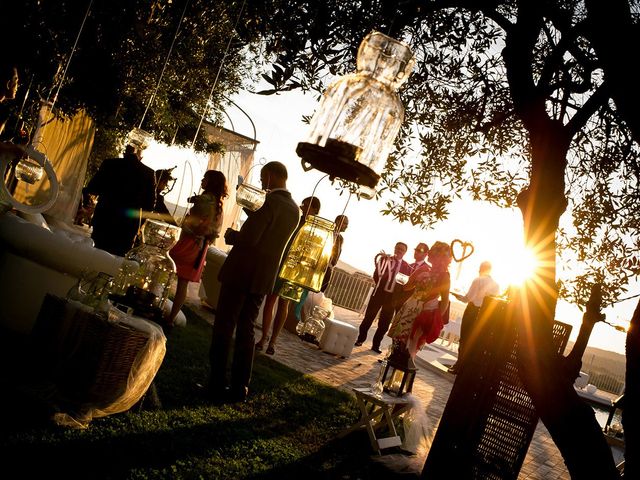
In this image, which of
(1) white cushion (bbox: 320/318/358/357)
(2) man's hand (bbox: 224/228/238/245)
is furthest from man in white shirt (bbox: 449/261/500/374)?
(2) man's hand (bbox: 224/228/238/245)

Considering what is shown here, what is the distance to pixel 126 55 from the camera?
9398mm

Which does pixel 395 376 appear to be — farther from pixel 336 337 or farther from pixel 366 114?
pixel 336 337

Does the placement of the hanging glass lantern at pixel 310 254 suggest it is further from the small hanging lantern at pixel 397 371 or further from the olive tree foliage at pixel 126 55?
the small hanging lantern at pixel 397 371

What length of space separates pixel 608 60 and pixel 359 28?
2303 mm

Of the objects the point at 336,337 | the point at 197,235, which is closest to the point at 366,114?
the point at 197,235

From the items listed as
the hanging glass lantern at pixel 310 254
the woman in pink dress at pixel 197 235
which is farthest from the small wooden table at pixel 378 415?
the woman in pink dress at pixel 197 235

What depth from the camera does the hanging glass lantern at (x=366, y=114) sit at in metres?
1.91

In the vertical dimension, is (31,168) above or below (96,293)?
above

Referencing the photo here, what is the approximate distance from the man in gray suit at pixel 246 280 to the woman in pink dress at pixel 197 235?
1228 millimetres

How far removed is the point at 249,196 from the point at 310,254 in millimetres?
574

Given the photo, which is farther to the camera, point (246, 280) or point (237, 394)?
point (237, 394)

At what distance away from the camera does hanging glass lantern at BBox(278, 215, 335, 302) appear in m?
3.35

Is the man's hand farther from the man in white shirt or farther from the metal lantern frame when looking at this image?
the man in white shirt

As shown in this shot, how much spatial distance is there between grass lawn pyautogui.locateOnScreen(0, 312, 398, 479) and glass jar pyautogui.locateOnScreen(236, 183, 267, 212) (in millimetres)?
1726
